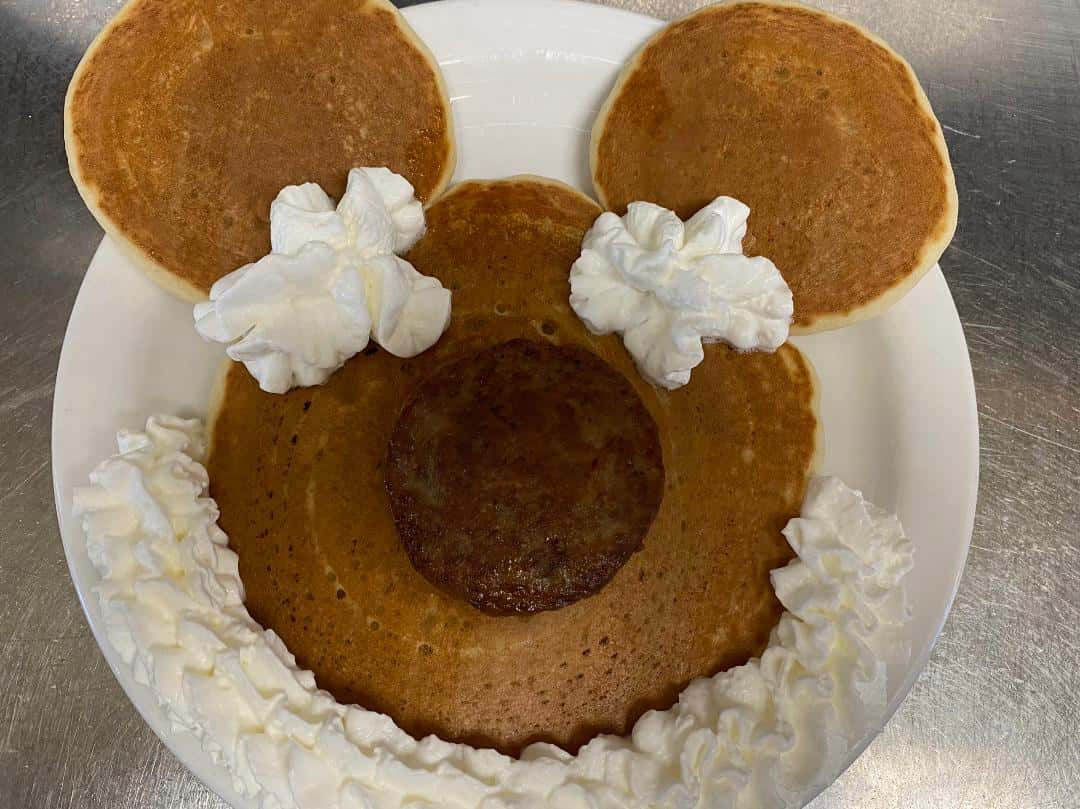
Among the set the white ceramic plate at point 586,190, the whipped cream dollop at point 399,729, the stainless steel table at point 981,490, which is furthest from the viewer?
the stainless steel table at point 981,490

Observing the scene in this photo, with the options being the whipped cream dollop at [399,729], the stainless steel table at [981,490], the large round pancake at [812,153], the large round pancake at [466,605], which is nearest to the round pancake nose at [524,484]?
the large round pancake at [466,605]

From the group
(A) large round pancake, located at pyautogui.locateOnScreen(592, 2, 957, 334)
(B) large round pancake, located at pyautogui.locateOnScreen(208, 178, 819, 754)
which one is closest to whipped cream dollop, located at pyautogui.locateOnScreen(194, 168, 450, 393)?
(B) large round pancake, located at pyautogui.locateOnScreen(208, 178, 819, 754)

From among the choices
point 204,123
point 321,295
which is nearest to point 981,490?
point 321,295

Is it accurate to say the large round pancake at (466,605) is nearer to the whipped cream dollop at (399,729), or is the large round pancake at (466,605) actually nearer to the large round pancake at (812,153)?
the whipped cream dollop at (399,729)

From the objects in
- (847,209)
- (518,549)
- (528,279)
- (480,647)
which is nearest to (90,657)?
(480,647)

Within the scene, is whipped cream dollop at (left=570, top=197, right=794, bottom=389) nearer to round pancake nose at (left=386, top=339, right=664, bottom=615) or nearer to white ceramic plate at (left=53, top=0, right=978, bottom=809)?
round pancake nose at (left=386, top=339, right=664, bottom=615)

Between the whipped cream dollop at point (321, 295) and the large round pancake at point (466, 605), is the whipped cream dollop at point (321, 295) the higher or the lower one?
the higher one

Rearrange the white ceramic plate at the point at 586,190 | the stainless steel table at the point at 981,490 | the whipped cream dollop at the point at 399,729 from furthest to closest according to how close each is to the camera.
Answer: the stainless steel table at the point at 981,490
the white ceramic plate at the point at 586,190
the whipped cream dollop at the point at 399,729

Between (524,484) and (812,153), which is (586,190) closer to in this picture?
(812,153)
